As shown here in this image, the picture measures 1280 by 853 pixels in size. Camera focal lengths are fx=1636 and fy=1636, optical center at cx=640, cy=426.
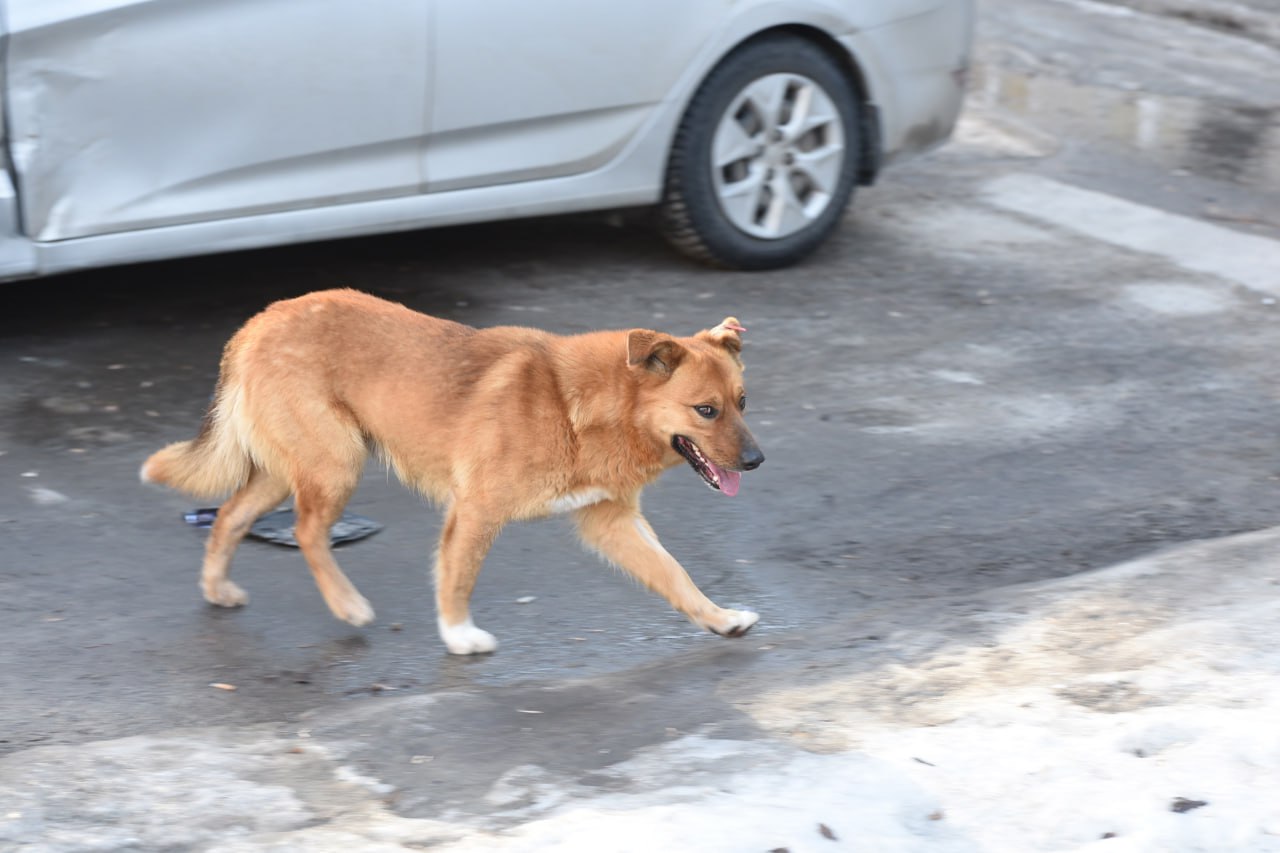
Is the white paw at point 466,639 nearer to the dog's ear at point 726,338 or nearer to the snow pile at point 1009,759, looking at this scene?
the snow pile at point 1009,759

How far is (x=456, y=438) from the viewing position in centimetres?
458

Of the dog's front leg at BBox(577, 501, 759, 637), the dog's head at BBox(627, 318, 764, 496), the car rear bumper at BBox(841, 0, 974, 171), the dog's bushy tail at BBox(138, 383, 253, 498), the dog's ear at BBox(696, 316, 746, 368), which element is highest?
the car rear bumper at BBox(841, 0, 974, 171)

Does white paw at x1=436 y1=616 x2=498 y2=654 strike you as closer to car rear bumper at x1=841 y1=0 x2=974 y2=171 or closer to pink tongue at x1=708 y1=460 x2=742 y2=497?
pink tongue at x1=708 y1=460 x2=742 y2=497

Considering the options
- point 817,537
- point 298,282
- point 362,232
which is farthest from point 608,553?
point 298,282

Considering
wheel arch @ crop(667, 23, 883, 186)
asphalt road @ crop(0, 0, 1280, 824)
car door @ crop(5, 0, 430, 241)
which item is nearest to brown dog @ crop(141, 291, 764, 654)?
asphalt road @ crop(0, 0, 1280, 824)

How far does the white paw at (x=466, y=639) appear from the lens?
4621 millimetres

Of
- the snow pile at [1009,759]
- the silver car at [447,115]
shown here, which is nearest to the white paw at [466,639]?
the snow pile at [1009,759]

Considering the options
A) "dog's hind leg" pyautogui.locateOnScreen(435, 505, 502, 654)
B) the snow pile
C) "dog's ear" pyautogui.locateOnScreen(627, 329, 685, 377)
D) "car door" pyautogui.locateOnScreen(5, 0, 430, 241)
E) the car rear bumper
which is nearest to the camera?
the snow pile

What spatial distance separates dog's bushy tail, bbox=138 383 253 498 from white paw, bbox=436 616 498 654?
787 mm

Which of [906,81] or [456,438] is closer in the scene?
[456,438]

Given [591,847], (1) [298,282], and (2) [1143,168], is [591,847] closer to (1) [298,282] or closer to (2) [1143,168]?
(1) [298,282]

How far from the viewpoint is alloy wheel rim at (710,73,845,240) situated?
759cm

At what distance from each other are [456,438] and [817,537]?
1.42 metres

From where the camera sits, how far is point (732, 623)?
468 cm
